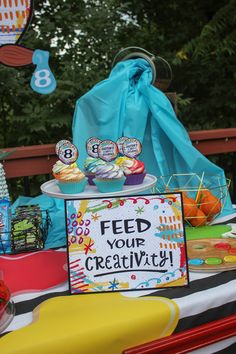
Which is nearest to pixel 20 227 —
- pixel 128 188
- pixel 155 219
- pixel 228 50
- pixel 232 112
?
pixel 128 188

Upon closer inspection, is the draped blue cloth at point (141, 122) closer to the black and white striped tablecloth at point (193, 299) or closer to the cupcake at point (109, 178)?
the cupcake at point (109, 178)

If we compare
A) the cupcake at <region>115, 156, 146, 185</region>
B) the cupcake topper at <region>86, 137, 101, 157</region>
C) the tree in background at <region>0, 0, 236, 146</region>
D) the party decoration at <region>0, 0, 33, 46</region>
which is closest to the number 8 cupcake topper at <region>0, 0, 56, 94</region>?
the party decoration at <region>0, 0, 33, 46</region>

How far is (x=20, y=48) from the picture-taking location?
4.00 ft

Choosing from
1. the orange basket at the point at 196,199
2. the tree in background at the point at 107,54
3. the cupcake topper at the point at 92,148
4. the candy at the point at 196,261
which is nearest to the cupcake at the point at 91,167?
the cupcake topper at the point at 92,148

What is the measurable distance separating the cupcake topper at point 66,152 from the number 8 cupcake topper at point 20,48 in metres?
0.21

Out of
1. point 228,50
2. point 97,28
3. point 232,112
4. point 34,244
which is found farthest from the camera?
point 232,112

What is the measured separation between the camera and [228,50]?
11.1 feet

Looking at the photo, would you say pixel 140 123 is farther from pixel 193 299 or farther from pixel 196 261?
pixel 193 299

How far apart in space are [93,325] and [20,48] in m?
0.89

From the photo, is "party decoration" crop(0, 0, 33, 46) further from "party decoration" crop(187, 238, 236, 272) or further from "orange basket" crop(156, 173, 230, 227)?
"party decoration" crop(187, 238, 236, 272)

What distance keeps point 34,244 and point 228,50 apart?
2918mm

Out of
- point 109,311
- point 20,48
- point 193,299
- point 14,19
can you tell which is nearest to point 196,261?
point 193,299

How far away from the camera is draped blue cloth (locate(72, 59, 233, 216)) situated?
1.36 meters

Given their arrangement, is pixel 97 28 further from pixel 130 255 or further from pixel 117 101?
pixel 130 255
